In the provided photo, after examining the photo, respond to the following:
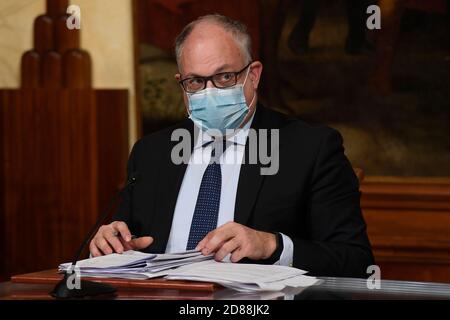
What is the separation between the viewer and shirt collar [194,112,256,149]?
3.20 metres

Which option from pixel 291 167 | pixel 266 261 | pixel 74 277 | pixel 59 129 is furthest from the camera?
pixel 59 129

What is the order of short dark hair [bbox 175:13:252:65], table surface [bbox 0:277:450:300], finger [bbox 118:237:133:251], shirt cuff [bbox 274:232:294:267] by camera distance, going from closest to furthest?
table surface [bbox 0:277:450:300] < shirt cuff [bbox 274:232:294:267] < finger [bbox 118:237:133:251] < short dark hair [bbox 175:13:252:65]

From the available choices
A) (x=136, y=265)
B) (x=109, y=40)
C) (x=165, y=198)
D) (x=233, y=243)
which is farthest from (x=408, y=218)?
(x=136, y=265)

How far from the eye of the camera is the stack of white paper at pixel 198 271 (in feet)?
7.06

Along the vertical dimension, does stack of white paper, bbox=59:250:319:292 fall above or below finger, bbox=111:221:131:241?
→ below

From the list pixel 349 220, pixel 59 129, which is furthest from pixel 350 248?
pixel 59 129

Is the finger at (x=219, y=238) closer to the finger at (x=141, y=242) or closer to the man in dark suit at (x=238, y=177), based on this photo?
the finger at (x=141, y=242)

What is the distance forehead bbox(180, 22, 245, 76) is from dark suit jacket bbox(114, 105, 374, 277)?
0.27 m

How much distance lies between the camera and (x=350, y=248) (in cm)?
290

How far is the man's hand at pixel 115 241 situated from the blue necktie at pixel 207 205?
0.97 ft

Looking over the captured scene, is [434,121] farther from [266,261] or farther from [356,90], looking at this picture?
[266,261]

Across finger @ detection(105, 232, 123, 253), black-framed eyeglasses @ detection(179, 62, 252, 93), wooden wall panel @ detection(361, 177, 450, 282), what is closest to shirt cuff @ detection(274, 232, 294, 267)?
finger @ detection(105, 232, 123, 253)

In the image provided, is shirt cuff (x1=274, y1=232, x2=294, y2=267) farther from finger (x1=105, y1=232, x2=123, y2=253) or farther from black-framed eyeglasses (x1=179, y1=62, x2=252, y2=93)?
black-framed eyeglasses (x1=179, y1=62, x2=252, y2=93)

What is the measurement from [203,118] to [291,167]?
0.37 m
